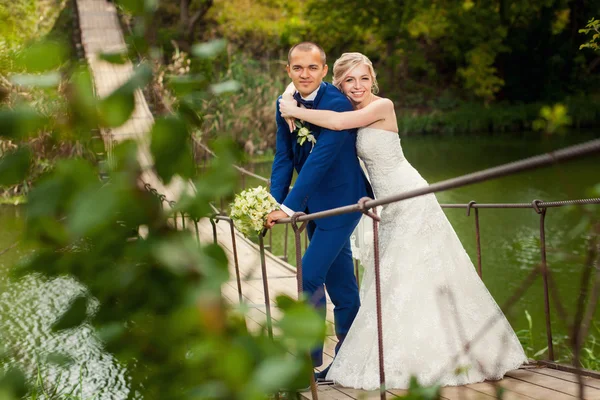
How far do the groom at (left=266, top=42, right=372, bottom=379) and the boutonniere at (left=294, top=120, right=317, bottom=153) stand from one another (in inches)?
0.7

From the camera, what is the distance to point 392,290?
3.00 metres

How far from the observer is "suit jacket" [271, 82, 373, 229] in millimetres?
2945

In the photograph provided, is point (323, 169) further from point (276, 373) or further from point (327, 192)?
point (276, 373)

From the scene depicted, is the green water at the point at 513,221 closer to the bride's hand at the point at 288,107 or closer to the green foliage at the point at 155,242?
the green foliage at the point at 155,242

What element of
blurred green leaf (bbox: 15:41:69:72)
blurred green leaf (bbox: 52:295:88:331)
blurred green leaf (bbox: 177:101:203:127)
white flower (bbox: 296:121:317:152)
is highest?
blurred green leaf (bbox: 15:41:69:72)

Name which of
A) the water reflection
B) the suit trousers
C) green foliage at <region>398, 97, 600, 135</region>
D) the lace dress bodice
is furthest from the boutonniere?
green foliage at <region>398, 97, 600, 135</region>

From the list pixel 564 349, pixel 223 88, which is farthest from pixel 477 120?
pixel 223 88

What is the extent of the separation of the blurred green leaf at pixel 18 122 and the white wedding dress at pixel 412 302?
2356 mm

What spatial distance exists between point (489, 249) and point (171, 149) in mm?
7956

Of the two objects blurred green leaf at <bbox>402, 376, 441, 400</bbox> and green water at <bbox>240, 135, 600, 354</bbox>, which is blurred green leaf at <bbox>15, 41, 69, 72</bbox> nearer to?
blurred green leaf at <bbox>402, 376, 441, 400</bbox>

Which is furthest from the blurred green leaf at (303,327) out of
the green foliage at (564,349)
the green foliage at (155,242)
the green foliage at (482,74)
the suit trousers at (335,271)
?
the green foliage at (482,74)

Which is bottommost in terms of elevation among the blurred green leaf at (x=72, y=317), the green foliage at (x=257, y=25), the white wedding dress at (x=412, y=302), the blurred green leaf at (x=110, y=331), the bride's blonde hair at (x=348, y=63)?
the white wedding dress at (x=412, y=302)

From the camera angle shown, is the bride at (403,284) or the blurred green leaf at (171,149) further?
the bride at (403,284)

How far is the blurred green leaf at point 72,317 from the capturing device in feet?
2.02
